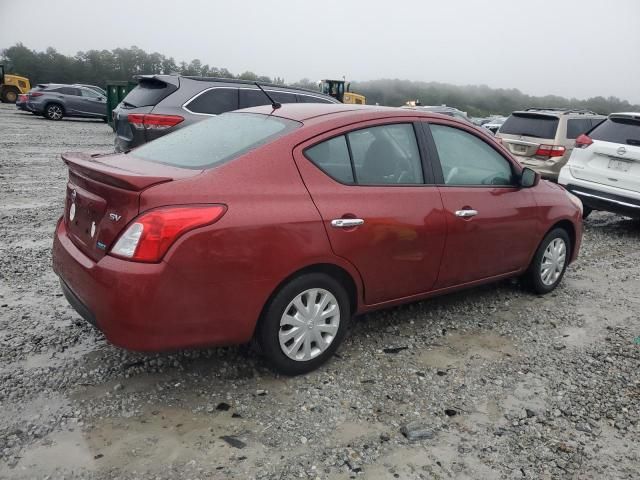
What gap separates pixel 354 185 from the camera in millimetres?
3281

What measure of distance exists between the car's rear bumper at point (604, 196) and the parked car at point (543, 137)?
1.82 m

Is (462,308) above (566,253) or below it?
below

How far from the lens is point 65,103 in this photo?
75.9ft

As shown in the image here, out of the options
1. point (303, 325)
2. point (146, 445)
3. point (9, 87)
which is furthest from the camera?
point (9, 87)

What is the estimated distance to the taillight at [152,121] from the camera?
6992 mm

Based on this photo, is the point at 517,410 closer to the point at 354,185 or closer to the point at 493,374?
the point at 493,374

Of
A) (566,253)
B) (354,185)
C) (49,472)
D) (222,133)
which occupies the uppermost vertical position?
(222,133)

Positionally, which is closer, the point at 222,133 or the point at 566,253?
the point at 222,133

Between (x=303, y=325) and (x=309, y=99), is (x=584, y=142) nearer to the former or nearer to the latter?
(x=309, y=99)

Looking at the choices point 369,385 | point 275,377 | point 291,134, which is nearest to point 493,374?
point 369,385

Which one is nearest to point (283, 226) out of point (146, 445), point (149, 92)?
point (146, 445)

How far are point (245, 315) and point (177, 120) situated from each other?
488 cm

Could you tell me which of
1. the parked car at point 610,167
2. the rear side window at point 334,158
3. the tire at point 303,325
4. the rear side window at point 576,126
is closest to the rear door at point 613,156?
the parked car at point 610,167

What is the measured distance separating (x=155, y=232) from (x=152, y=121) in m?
4.88
